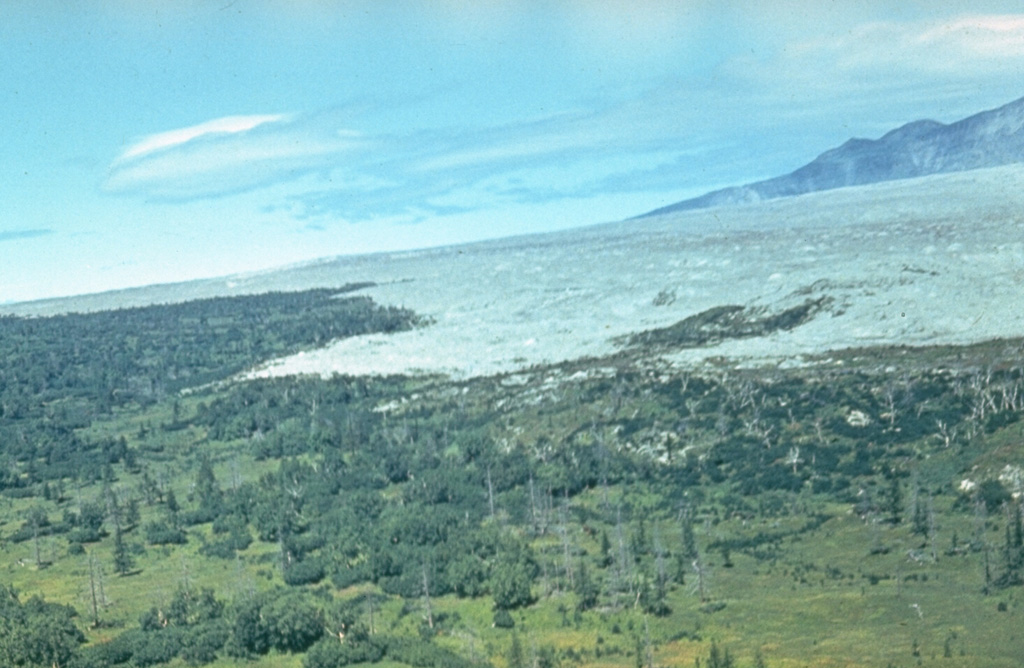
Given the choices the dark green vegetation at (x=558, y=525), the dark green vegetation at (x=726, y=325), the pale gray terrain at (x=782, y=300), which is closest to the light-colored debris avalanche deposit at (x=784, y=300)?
the pale gray terrain at (x=782, y=300)

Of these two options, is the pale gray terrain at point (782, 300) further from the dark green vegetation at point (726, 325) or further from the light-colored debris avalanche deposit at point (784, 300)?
the dark green vegetation at point (726, 325)

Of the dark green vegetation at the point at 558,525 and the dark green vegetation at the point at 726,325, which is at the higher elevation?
the dark green vegetation at the point at 726,325

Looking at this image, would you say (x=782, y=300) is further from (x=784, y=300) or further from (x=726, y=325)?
(x=726, y=325)

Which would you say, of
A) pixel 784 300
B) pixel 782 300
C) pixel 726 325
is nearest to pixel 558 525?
pixel 726 325

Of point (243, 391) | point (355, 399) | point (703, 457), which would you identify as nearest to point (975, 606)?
point (703, 457)

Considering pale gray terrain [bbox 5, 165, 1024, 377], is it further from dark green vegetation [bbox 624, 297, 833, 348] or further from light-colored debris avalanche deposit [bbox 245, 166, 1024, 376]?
dark green vegetation [bbox 624, 297, 833, 348]

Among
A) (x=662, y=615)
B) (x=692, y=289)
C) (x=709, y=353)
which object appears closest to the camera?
(x=662, y=615)

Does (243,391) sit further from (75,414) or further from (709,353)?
(709,353)

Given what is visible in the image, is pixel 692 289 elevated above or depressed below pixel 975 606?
above
